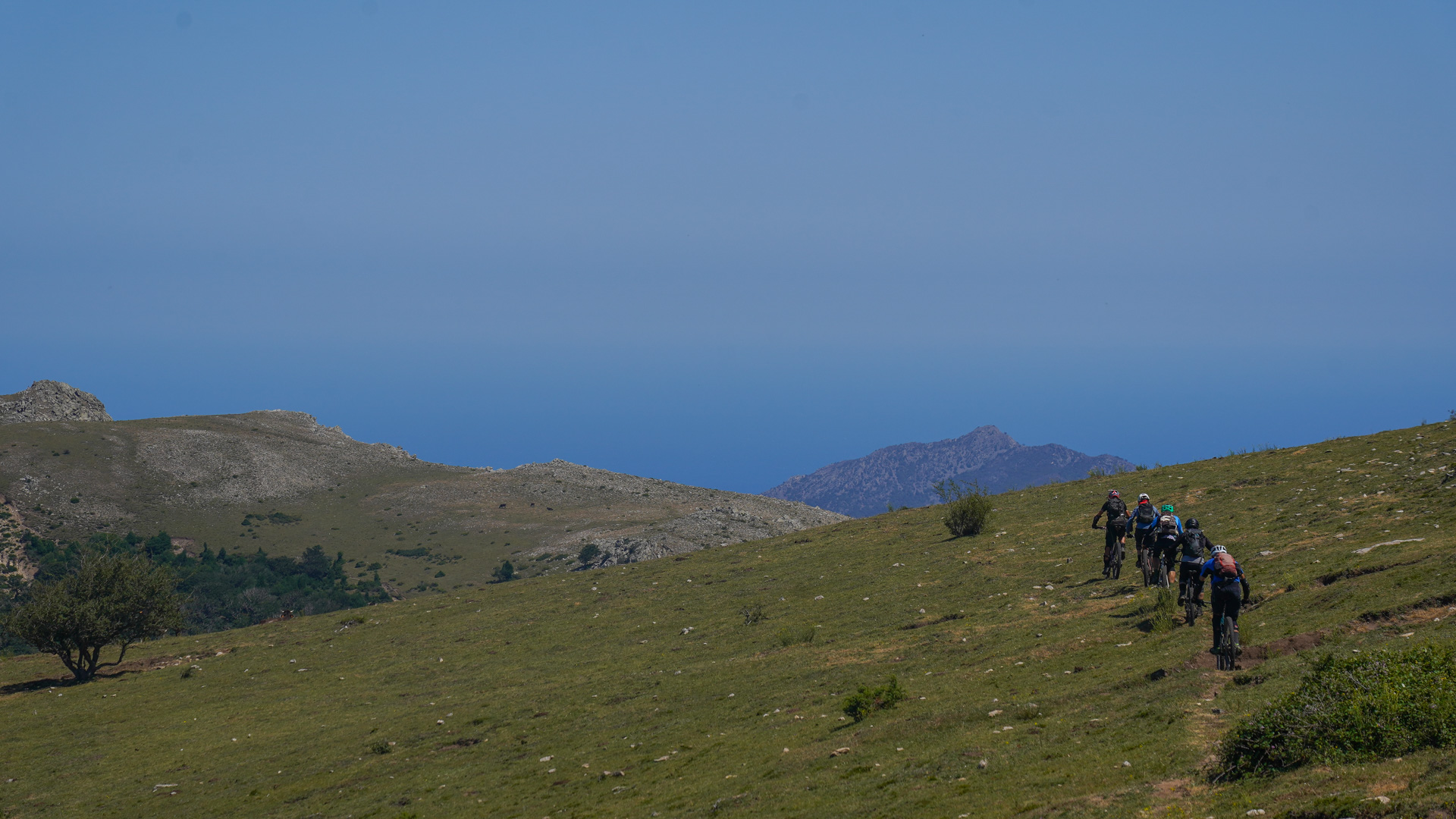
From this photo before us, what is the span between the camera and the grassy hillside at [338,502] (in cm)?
11950

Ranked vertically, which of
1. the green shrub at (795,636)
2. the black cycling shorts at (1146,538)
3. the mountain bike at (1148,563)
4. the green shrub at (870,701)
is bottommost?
the green shrub at (870,701)

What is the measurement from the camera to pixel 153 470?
14588cm

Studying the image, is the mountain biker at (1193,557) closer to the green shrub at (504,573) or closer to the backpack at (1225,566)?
the backpack at (1225,566)

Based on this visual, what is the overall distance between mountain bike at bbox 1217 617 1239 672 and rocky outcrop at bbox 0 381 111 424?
187m

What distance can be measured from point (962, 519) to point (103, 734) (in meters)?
36.1

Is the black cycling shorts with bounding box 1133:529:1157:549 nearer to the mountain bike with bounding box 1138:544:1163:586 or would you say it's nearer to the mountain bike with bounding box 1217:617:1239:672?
the mountain bike with bounding box 1138:544:1163:586

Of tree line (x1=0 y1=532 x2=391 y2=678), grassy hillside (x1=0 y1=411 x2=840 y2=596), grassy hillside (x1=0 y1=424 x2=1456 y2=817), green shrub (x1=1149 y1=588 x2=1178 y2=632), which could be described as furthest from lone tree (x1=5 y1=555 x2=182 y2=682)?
grassy hillside (x1=0 y1=411 x2=840 y2=596)

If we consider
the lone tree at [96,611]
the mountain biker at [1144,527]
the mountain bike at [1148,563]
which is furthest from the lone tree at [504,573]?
the mountain biker at [1144,527]

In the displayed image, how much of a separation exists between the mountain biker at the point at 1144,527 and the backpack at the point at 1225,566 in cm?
884

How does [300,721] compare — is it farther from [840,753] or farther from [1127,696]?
[1127,696]

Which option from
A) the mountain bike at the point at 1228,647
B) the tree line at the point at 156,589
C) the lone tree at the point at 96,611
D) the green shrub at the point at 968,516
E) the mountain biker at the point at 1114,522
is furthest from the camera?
the green shrub at the point at 968,516

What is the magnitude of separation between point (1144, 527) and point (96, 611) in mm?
44595

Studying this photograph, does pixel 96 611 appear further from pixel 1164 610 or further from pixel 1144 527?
pixel 1164 610

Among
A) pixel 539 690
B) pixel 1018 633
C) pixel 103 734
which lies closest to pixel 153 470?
pixel 103 734
